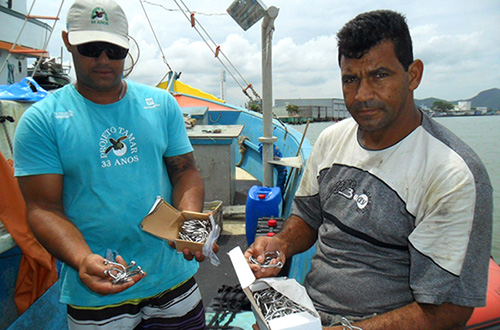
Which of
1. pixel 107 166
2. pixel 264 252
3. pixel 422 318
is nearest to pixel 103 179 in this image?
→ pixel 107 166

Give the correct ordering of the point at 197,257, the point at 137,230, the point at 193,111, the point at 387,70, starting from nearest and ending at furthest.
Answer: the point at 387,70 < the point at 197,257 < the point at 137,230 < the point at 193,111

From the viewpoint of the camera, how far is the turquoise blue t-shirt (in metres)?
1.40

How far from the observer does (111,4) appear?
1.47 metres

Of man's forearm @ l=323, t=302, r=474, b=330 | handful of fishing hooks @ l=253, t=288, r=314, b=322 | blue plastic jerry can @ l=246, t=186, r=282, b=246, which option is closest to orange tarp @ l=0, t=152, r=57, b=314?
handful of fishing hooks @ l=253, t=288, r=314, b=322

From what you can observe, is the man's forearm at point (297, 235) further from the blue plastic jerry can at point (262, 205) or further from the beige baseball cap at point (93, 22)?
the blue plastic jerry can at point (262, 205)

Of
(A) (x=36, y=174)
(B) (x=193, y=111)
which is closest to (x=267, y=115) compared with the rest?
(A) (x=36, y=174)

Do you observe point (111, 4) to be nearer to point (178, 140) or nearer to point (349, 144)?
point (178, 140)

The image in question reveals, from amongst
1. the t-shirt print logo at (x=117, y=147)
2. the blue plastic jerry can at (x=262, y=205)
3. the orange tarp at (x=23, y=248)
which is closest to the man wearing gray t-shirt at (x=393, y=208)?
the t-shirt print logo at (x=117, y=147)

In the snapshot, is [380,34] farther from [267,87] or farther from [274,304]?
[267,87]

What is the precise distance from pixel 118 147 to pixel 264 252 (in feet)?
2.69

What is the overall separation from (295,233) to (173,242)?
646 millimetres

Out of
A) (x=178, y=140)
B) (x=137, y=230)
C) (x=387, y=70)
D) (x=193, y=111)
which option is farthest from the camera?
(x=193, y=111)

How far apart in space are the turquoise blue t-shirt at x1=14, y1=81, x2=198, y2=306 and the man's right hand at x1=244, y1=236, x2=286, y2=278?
41 centimetres

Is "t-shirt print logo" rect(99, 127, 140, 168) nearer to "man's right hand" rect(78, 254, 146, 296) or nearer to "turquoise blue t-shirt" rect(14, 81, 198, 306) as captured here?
"turquoise blue t-shirt" rect(14, 81, 198, 306)
